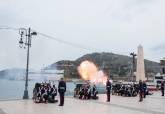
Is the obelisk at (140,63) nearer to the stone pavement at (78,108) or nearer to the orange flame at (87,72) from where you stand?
the orange flame at (87,72)

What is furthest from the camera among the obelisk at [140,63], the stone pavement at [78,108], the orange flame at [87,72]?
the obelisk at [140,63]

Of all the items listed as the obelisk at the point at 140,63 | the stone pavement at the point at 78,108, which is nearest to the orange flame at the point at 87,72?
the obelisk at the point at 140,63

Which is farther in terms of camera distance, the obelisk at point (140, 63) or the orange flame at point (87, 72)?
the obelisk at point (140, 63)

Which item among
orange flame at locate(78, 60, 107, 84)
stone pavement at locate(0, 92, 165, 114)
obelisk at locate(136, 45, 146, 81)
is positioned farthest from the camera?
obelisk at locate(136, 45, 146, 81)

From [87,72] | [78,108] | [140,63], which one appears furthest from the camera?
[140,63]

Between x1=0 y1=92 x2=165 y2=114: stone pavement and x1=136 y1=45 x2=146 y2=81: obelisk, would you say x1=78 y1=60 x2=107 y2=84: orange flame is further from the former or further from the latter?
x1=0 y1=92 x2=165 y2=114: stone pavement

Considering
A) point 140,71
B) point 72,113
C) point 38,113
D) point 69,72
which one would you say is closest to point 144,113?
point 72,113

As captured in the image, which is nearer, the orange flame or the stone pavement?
the stone pavement

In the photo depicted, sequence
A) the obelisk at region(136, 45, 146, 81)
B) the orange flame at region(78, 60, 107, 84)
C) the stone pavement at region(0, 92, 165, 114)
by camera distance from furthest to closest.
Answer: the obelisk at region(136, 45, 146, 81) → the orange flame at region(78, 60, 107, 84) → the stone pavement at region(0, 92, 165, 114)

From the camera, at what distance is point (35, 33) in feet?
109

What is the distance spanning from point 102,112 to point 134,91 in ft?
64.3

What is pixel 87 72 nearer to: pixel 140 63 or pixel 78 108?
pixel 140 63

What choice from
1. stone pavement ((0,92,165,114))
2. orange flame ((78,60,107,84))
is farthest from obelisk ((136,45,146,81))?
stone pavement ((0,92,165,114))

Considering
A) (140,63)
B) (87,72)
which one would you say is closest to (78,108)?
(87,72)
